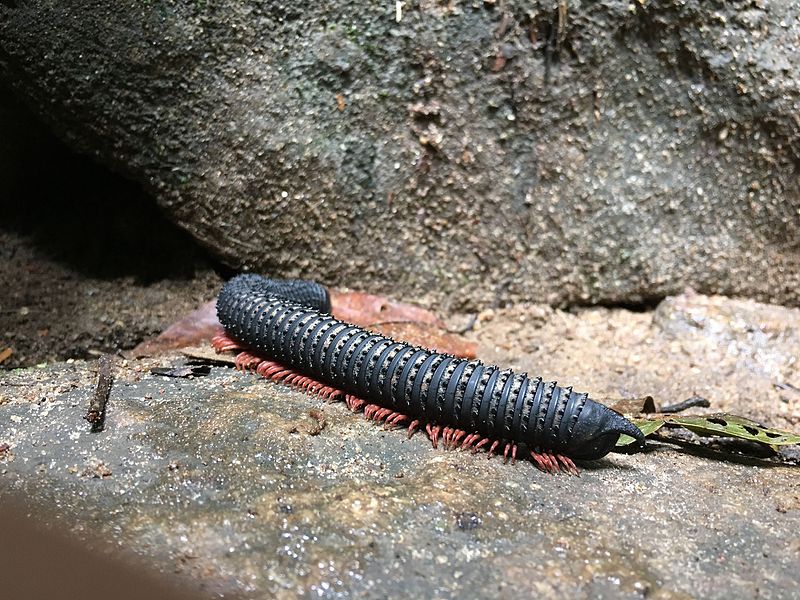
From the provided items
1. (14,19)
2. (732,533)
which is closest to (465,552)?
(732,533)

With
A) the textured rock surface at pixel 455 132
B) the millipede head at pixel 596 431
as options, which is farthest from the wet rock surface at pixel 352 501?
the textured rock surface at pixel 455 132

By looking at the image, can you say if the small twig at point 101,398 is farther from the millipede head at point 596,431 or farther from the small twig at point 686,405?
the small twig at point 686,405

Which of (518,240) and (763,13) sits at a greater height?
(763,13)

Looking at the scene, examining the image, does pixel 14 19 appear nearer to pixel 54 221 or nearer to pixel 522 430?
pixel 54 221

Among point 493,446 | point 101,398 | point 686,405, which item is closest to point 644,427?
point 686,405

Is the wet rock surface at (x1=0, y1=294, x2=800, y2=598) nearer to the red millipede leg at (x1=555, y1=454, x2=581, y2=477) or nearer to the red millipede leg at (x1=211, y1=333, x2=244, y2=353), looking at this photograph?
the red millipede leg at (x1=555, y1=454, x2=581, y2=477)

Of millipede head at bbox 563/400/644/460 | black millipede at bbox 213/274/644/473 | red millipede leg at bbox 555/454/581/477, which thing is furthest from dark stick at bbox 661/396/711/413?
red millipede leg at bbox 555/454/581/477

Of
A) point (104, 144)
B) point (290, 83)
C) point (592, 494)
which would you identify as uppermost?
point (290, 83)
